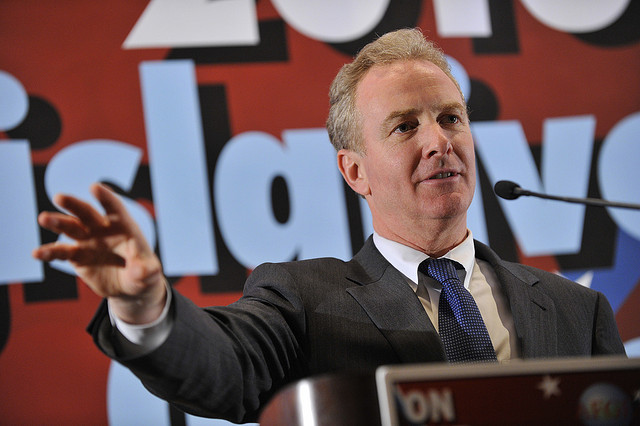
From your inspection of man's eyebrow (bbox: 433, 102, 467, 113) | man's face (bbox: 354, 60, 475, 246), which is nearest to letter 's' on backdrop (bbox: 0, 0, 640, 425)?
man's face (bbox: 354, 60, 475, 246)

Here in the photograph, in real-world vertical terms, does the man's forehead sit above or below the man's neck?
above

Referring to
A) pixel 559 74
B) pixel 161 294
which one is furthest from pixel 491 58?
pixel 161 294

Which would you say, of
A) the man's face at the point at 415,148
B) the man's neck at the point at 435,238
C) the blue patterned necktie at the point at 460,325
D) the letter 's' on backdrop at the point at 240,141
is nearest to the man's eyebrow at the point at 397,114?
the man's face at the point at 415,148

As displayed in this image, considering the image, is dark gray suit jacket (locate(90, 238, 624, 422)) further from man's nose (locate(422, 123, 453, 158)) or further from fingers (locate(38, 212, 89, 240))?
man's nose (locate(422, 123, 453, 158))

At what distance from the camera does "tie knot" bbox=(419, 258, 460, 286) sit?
1.70m

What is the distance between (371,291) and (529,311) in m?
0.35

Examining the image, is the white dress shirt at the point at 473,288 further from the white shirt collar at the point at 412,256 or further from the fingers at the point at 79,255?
the fingers at the point at 79,255

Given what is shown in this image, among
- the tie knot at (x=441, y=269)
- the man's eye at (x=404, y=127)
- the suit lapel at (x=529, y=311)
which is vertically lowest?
the suit lapel at (x=529, y=311)

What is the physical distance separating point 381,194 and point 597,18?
1998 mm

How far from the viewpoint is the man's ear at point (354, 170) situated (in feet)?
6.52

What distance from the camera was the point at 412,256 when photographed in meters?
1.76

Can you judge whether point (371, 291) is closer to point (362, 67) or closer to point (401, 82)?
point (401, 82)

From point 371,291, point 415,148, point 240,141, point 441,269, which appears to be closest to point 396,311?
point 371,291

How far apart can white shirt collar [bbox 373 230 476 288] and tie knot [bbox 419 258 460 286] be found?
2 centimetres
